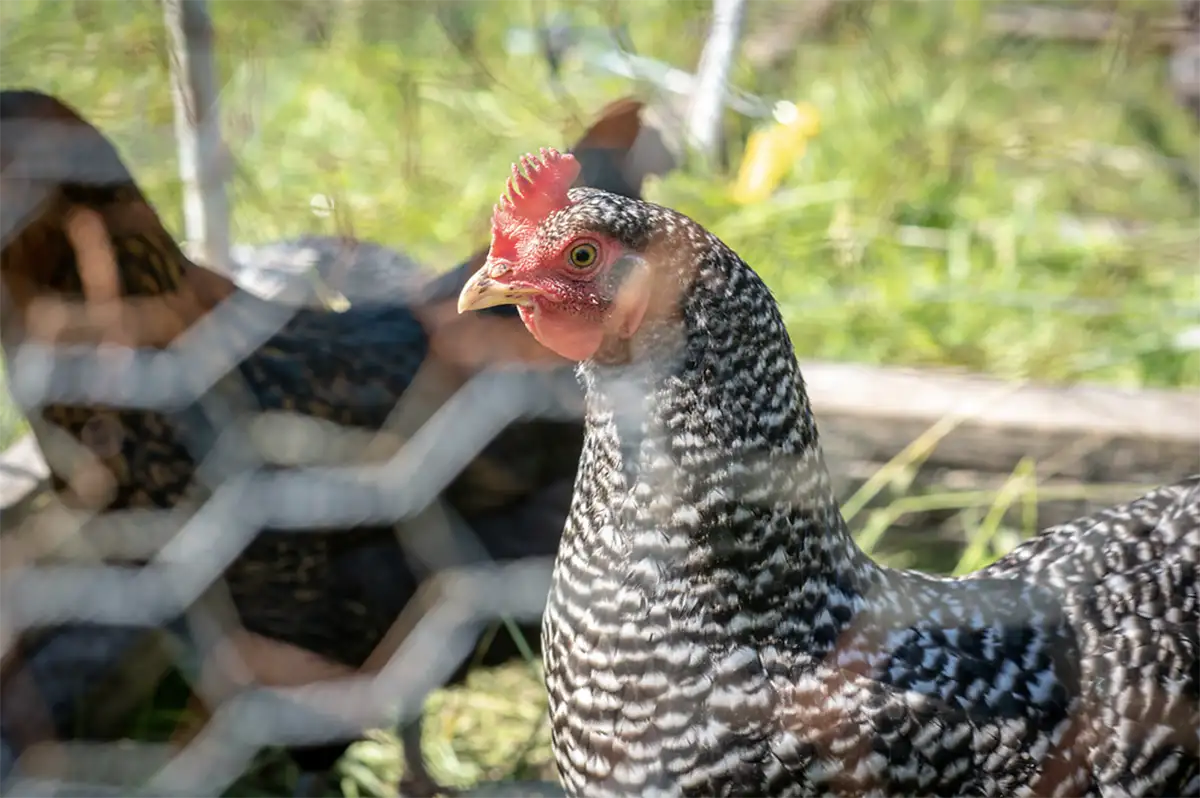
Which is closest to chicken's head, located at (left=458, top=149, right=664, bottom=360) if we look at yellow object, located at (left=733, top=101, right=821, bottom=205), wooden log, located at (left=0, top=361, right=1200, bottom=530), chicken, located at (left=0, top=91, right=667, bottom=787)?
chicken, located at (left=0, top=91, right=667, bottom=787)

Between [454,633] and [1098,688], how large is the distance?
67 cm

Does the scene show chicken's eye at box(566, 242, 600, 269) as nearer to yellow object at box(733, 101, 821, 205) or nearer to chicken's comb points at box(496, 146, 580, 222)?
chicken's comb points at box(496, 146, 580, 222)

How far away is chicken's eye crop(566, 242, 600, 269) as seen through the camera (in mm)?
790

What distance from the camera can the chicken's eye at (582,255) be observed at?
2.59ft

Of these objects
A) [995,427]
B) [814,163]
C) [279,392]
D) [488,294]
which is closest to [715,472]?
[488,294]

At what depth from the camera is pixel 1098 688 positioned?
0.90 metres

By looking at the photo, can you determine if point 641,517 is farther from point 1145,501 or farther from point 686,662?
point 1145,501

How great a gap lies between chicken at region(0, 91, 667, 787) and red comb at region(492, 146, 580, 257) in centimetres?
47

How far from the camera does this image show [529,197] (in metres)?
0.83

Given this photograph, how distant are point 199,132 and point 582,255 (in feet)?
2.45

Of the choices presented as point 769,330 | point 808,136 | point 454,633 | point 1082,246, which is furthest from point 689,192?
point 769,330

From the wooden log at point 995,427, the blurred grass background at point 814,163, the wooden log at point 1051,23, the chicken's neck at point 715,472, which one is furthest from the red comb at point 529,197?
the wooden log at point 1051,23

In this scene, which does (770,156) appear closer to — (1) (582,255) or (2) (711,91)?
(2) (711,91)

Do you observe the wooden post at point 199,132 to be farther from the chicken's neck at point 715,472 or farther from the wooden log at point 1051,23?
the wooden log at point 1051,23
